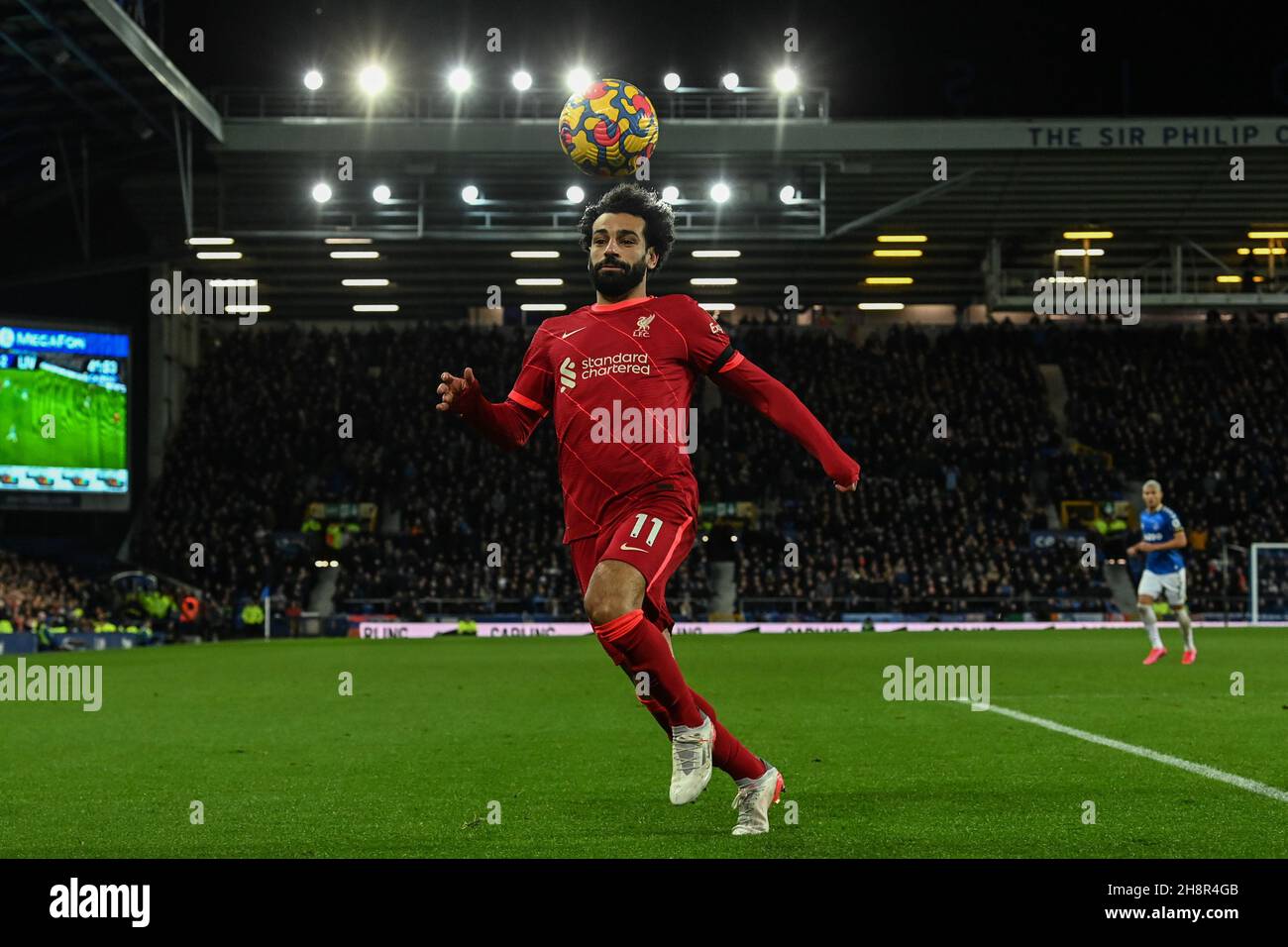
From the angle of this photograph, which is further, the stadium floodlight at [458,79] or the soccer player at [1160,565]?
the stadium floodlight at [458,79]

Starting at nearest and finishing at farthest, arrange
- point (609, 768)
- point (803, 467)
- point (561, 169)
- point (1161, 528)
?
point (609, 768)
point (1161, 528)
point (561, 169)
point (803, 467)

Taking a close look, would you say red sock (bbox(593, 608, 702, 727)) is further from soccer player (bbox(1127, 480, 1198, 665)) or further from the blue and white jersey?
the blue and white jersey

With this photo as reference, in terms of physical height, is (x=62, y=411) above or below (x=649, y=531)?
Answer: above

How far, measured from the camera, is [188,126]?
103ft

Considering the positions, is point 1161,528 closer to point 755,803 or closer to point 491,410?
point 755,803

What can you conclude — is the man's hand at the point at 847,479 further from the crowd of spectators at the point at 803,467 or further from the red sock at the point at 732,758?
the crowd of spectators at the point at 803,467

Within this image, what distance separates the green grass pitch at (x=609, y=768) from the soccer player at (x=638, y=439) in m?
0.43

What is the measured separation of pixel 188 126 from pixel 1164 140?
2080 cm

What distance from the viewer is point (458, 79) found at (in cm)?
3244

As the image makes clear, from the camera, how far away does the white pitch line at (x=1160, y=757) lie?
23.2 feet

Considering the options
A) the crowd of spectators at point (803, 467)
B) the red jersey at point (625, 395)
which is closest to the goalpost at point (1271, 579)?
the crowd of spectators at point (803, 467)

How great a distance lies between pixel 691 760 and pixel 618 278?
1.98m

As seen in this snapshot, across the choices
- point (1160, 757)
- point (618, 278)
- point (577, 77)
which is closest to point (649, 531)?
point (618, 278)

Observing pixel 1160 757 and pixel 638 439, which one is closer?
pixel 638 439
